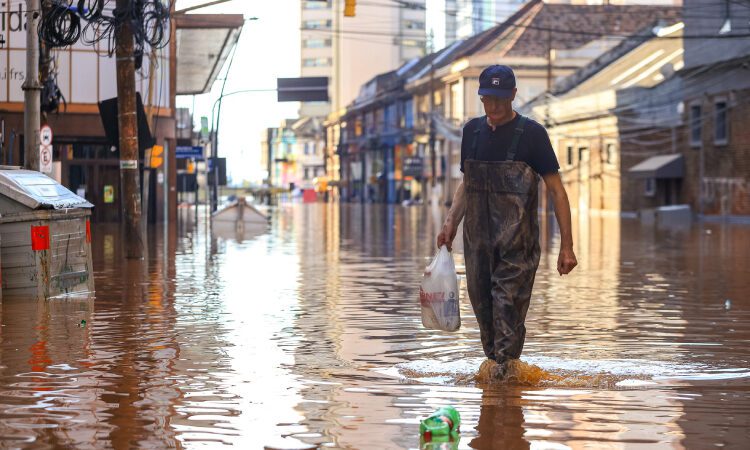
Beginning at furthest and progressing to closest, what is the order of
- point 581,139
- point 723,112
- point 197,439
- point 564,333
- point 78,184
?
point 581,139 < point 723,112 < point 78,184 < point 564,333 < point 197,439

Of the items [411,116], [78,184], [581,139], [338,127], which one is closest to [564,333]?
[78,184]

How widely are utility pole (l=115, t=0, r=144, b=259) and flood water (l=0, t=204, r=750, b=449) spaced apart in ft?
13.3

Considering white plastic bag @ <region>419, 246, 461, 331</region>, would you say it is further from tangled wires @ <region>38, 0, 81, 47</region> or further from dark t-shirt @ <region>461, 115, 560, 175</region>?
tangled wires @ <region>38, 0, 81, 47</region>

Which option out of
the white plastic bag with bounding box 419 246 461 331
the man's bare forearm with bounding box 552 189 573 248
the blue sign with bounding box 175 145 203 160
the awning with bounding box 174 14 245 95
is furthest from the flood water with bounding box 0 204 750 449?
the blue sign with bounding box 175 145 203 160

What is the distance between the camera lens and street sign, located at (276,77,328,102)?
5978 centimetres

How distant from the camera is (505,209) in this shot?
9.01 metres

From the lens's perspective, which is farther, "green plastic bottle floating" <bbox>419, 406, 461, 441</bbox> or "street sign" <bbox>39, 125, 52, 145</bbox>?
"street sign" <bbox>39, 125, 52, 145</bbox>

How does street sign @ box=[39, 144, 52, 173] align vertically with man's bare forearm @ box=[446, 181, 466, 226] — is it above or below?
above

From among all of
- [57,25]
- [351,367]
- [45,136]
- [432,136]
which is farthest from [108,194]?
[432,136]

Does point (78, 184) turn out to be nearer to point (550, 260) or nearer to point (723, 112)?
point (723, 112)

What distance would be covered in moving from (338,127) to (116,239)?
14059 centimetres

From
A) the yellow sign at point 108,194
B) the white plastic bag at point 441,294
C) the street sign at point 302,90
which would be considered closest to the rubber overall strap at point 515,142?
the white plastic bag at point 441,294

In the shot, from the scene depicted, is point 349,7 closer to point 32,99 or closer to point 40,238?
point 32,99

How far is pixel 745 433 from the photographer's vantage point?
726 centimetres
